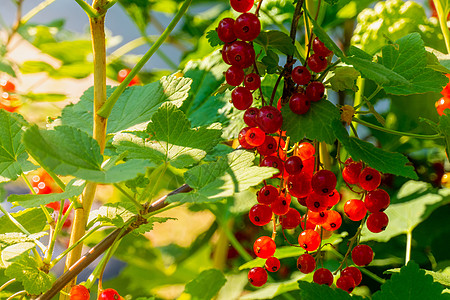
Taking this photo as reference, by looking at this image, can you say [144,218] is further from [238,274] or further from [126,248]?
[126,248]

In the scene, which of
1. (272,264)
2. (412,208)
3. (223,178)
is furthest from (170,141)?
(412,208)

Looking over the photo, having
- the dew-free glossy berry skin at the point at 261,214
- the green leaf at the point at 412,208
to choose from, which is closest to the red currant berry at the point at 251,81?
the dew-free glossy berry skin at the point at 261,214

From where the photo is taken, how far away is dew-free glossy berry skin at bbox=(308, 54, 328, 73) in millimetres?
423

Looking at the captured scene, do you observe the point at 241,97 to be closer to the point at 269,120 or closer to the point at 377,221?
the point at 269,120

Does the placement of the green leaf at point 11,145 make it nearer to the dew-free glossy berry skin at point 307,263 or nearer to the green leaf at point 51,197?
the green leaf at point 51,197

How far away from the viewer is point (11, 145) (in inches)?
17.2

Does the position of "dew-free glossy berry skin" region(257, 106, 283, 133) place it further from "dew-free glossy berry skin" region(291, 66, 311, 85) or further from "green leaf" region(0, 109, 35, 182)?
"green leaf" region(0, 109, 35, 182)

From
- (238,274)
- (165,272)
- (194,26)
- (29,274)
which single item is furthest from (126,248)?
(29,274)

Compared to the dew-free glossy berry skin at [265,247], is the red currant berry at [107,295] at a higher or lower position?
higher

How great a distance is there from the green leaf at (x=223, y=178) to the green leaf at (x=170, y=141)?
0.07ft

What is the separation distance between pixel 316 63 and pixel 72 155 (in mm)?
229

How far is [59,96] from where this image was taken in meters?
1.24

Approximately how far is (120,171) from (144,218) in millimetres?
116

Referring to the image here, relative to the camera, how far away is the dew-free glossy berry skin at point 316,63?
0.42 metres
